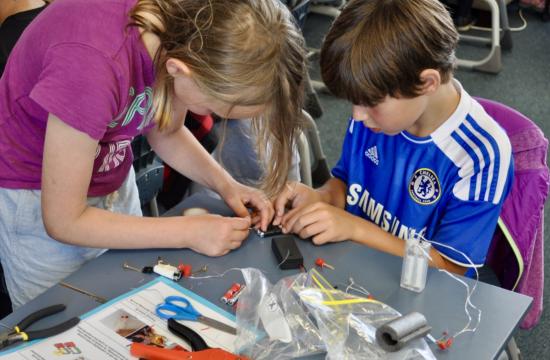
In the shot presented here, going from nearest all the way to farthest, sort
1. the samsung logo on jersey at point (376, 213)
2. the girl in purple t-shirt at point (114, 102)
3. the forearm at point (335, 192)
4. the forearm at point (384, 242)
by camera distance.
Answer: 1. the girl in purple t-shirt at point (114, 102)
2. the forearm at point (384, 242)
3. the samsung logo on jersey at point (376, 213)
4. the forearm at point (335, 192)

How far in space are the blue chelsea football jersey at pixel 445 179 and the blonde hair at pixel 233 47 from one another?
35cm

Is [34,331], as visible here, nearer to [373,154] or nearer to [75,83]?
[75,83]

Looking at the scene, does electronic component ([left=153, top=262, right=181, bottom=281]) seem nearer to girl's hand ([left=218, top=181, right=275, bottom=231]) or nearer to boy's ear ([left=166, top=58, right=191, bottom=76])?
girl's hand ([left=218, top=181, right=275, bottom=231])

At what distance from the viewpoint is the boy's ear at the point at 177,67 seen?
3.29ft

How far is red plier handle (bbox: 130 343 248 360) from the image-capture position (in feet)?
2.84

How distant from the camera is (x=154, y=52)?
1.05 meters

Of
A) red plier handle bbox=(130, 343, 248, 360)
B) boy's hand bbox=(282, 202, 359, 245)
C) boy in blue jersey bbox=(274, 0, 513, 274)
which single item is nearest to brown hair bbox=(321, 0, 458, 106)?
boy in blue jersey bbox=(274, 0, 513, 274)

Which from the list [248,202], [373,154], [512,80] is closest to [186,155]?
[248,202]

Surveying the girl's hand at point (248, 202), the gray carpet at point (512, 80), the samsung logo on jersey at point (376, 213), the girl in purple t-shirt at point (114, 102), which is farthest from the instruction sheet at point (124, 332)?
the gray carpet at point (512, 80)

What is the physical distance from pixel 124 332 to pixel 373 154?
70 centimetres

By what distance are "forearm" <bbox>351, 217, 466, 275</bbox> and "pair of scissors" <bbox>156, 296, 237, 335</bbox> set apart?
346 mm

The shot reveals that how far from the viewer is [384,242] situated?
1233 millimetres

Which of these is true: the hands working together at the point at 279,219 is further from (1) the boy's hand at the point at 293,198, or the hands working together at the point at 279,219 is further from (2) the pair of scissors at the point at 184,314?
(2) the pair of scissors at the point at 184,314

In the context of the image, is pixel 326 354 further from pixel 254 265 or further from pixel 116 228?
pixel 116 228
